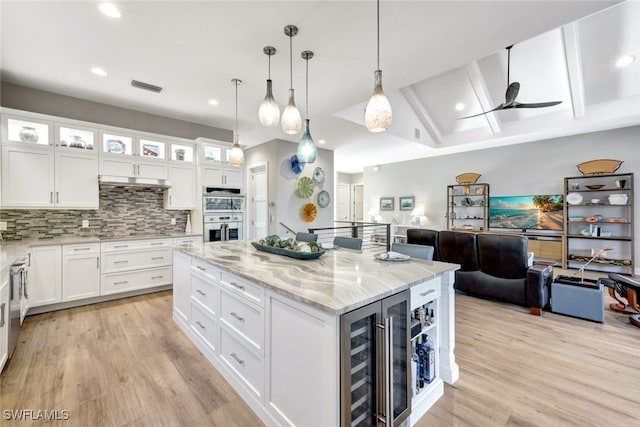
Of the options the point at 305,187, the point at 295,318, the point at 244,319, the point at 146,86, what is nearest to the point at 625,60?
the point at 305,187

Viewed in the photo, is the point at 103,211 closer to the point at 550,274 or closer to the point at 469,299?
the point at 469,299

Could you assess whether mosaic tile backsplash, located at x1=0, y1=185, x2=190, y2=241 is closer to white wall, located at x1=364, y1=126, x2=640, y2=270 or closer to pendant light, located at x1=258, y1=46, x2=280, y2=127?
pendant light, located at x1=258, y1=46, x2=280, y2=127

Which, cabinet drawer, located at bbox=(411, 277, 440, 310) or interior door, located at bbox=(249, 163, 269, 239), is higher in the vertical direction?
interior door, located at bbox=(249, 163, 269, 239)

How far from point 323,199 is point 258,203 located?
158cm

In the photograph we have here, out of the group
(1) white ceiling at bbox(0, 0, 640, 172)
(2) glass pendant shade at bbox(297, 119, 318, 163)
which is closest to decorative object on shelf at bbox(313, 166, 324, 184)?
(1) white ceiling at bbox(0, 0, 640, 172)

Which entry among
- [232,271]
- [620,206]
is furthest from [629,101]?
[232,271]

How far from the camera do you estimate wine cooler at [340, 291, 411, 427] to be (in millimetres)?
1201

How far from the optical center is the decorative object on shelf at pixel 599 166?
17.0 feet

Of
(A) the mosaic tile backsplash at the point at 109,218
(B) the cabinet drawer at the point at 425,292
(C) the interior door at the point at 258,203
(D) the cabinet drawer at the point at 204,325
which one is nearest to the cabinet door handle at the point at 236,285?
(D) the cabinet drawer at the point at 204,325

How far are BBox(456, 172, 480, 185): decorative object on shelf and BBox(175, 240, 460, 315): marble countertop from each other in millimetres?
6015

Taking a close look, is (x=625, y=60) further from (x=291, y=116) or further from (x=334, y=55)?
(x=291, y=116)

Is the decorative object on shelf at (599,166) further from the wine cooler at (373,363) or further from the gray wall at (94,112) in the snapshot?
the gray wall at (94,112)

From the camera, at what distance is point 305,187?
6.01m

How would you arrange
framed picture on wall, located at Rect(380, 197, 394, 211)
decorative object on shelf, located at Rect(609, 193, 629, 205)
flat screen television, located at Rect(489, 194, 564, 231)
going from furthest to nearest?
1. framed picture on wall, located at Rect(380, 197, 394, 211)
2. flat screen television, located at Rect(489, 194, 564, 231)
3. decorative object on shelf, located at Rect(609, 193, 629, 205)
